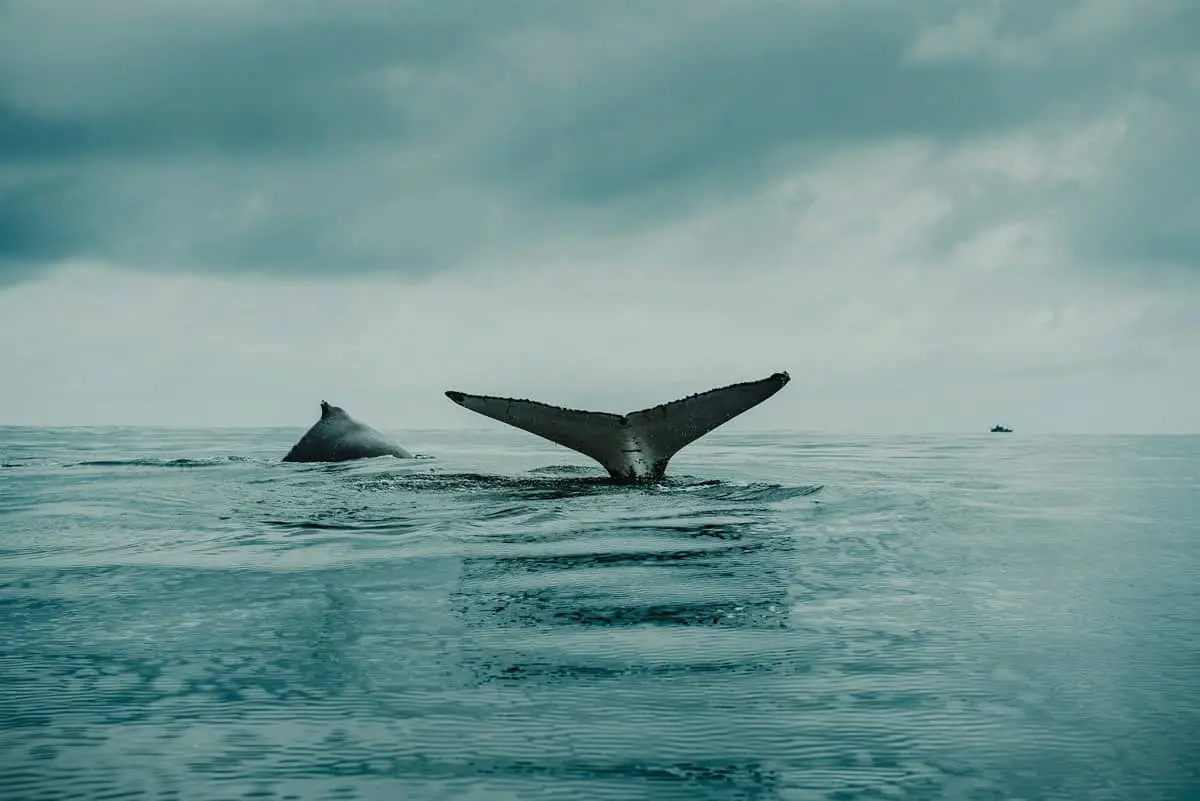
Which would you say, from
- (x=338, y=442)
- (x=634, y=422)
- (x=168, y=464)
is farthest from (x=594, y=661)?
(x=168, y=464)

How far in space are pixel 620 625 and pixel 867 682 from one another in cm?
152

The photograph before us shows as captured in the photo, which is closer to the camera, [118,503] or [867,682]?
[867,682]

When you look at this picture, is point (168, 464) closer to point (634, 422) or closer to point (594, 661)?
point (634, 422)

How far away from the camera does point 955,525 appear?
10.4m

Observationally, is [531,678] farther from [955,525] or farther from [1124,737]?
[955,525]

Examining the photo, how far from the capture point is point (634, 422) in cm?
1339

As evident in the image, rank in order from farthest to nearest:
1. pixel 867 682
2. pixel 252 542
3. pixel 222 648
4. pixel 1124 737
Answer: pixel 252 542 < pixel 222 648 < pixel 867 682 < pixel 1124 737

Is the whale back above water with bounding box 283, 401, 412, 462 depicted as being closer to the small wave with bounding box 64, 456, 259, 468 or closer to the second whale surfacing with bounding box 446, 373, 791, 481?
the small wave with bounding box 64, 456, 259, 468

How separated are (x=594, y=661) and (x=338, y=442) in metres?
17.2

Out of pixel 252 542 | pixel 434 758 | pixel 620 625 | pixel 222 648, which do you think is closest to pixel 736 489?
pixel 252 542

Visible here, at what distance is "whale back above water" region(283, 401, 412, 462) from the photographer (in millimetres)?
20281

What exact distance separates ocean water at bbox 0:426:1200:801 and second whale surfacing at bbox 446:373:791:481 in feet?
9.10

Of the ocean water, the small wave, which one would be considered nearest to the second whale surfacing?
the ocean water

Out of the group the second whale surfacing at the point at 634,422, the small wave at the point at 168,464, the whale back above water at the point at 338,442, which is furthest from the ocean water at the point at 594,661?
the small wave at the point at 168,464
